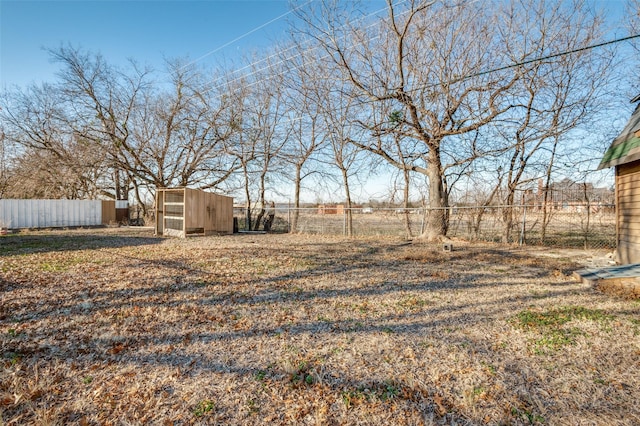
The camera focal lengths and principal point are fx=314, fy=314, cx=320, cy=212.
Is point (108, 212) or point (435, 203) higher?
point (435, 203)

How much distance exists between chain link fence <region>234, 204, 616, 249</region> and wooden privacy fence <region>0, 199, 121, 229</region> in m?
10.9

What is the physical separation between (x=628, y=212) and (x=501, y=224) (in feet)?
13.5

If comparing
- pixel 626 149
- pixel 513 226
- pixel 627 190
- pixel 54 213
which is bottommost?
pixel 513 226

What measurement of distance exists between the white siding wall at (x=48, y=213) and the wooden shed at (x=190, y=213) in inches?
281

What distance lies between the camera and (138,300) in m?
4.12

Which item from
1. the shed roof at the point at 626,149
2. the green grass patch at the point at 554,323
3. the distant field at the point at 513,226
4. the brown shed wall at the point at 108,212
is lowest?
the green grass patch at the point at 554,323

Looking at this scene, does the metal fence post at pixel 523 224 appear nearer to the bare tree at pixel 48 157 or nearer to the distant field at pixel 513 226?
the distant field at pixel 513 226

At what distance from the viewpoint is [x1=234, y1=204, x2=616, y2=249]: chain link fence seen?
31.2ft

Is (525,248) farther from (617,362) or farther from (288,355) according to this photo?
(288,355)

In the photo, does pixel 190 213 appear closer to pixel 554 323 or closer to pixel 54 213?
pixel 54 213

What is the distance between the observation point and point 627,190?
6.61 m

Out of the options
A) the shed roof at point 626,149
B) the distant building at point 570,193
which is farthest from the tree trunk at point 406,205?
the shed roof at point 626,149

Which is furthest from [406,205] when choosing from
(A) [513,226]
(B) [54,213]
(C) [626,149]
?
(B) [54,213]

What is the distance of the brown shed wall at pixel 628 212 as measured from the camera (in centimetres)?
625
